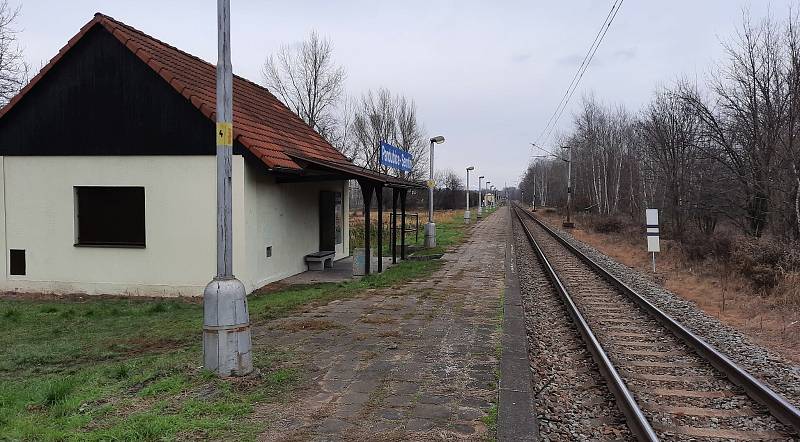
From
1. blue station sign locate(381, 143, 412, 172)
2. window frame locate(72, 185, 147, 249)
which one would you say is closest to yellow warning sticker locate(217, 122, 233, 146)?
window frame locate(72, 185, 147, 249)

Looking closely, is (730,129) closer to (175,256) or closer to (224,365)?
(175,256)

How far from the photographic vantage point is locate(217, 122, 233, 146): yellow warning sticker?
18.3 feet

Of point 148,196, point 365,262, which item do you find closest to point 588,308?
point 365,262

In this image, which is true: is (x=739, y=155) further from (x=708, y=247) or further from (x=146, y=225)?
(x=146, y=225)

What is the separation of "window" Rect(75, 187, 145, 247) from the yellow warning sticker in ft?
25.3

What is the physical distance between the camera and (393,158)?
58.6ft

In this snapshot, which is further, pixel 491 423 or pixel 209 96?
pixel 209 96

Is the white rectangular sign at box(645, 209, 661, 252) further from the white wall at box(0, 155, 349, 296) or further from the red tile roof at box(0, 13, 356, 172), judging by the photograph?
the white wall at box(0, 155, 349, 296)

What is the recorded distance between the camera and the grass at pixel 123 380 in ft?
14.2

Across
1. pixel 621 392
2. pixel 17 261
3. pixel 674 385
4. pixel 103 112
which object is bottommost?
pixel 674 385

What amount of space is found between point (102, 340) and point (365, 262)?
746 cm

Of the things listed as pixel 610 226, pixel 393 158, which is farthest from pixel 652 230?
pixel 610 226

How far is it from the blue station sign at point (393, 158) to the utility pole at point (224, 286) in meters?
11.0

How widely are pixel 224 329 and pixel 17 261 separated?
32.2 feet
